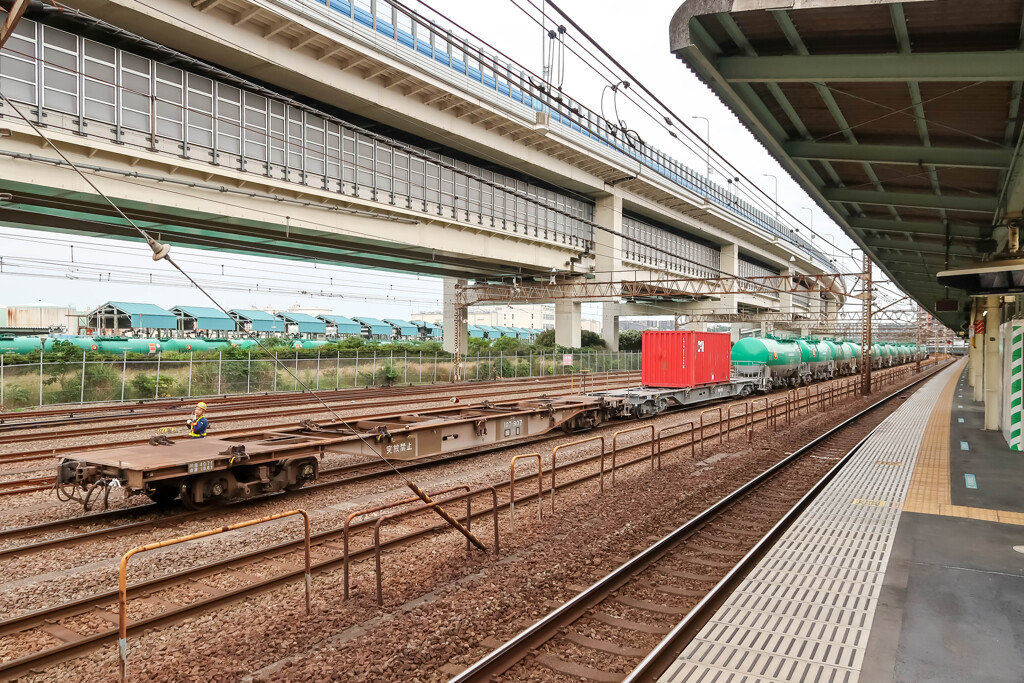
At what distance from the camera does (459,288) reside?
48312 millimetres

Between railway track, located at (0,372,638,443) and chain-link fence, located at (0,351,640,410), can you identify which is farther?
chain-link fence, located at (0,351,640,410)

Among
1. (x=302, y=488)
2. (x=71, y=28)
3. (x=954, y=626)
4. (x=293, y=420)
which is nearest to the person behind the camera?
(x=954, y=626)

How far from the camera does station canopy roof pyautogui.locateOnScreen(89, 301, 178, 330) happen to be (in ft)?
205

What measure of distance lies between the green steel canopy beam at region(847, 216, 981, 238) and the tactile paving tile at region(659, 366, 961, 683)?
19.3 ft

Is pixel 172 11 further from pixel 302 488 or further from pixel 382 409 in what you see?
pixel 302 488

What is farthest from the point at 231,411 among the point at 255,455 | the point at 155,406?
the point at 255,455

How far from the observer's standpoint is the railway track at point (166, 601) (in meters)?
5.84

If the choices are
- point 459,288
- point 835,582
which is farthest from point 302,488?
point 459,288

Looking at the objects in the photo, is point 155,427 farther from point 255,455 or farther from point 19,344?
point 19,344

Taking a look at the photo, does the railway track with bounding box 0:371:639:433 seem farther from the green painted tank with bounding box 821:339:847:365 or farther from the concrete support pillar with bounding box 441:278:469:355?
the green painted tank with bounding box 821:339:847:365

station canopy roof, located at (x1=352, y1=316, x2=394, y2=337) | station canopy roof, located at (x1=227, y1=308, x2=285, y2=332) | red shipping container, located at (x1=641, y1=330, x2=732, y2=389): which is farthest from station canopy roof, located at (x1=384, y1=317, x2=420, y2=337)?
red shipping container, located at (x1=641, y1=330, x2=732, y2=389)

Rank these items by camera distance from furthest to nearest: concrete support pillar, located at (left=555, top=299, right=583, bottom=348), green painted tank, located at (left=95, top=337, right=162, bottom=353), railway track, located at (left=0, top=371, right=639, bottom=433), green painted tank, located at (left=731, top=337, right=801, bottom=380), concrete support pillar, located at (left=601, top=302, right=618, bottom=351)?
concrete support pillar, located at (left=601, top=302, right=618, bottom=351) → concrete support pillar, located at (left=555, top=299, right=583, bottom=348) → green painted tank, located at (left=95, top=337, right=162, bottom=353) → green painted tank, located at (left=731, top=337, right=801, bottom=380) → railway track, located at (left=0, top=371, right=639, bottom=433)

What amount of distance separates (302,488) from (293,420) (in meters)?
10.8

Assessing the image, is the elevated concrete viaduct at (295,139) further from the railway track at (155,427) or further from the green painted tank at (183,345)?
the green painted tank at (183,345)
